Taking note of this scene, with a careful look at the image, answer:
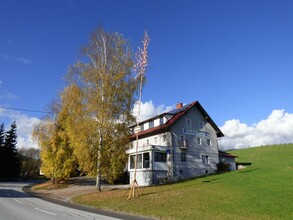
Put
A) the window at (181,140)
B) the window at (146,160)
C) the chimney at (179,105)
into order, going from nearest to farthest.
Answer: the window at (146,160) → the window at (181,140) → the chimney at (179,105)

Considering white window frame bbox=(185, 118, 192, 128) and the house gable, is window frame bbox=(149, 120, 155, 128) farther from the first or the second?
white window frame bbox=(185, 118, 192, 128)

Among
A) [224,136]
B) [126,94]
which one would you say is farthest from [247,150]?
[126,94]

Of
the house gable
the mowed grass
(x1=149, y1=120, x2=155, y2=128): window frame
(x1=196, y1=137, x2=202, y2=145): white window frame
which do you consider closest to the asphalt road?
the mowed grass

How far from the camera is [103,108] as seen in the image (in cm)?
2733

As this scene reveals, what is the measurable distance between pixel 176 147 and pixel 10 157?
4497cm

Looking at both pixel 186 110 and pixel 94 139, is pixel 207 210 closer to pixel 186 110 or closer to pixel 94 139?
pixel 94 139

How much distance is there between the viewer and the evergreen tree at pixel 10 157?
66.9 m

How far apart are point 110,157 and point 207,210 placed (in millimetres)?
13107

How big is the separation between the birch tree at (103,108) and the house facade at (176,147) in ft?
32.2

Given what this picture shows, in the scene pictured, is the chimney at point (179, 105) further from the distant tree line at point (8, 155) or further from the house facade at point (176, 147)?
the distant tree line at point (8, 155)

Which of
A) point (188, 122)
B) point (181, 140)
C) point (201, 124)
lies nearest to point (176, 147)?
point (181, 140)

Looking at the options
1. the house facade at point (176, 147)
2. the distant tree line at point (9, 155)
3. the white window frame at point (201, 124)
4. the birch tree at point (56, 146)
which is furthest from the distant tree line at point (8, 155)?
the white window frame at point (201, 124)

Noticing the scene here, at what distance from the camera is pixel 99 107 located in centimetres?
2731

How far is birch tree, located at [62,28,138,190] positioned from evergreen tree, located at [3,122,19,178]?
4616 cm
